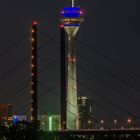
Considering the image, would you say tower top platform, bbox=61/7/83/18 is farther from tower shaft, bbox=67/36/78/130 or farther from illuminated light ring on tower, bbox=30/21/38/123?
illuminated light ring on tower, bbox=30/21/38/123

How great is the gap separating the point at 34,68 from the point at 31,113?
5.16 metres

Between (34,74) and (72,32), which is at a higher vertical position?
(72,32)

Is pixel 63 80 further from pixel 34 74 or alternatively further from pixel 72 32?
pixel 72 32

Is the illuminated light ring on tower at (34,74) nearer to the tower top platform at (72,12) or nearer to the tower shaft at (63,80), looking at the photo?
the tower shaft at (63,80)

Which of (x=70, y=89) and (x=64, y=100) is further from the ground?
(x=70, y=89)

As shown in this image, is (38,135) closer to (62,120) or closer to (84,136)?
(62,120)

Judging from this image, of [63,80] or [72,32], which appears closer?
[63,80]

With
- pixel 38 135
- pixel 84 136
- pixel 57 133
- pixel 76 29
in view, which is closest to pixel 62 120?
pixel 57 133

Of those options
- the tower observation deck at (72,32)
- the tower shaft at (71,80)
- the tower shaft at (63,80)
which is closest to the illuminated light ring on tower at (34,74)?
the tower shaft at (63,80)

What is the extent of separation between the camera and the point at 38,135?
157 ft

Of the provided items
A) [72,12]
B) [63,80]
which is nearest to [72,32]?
[72,12]

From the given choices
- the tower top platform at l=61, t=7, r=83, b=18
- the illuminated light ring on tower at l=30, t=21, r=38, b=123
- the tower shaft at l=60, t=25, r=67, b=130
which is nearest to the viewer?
the illuminated light ring on tower at l=30, t=21, r=38, b=123

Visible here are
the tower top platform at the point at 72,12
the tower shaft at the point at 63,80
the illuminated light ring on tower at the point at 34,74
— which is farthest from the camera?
the tower top platform at the point at 72,12

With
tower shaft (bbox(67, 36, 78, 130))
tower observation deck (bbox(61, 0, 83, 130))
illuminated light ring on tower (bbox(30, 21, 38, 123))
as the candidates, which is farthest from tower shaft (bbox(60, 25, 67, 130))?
tower shaft (bbox(67, 36, 78, 130))
